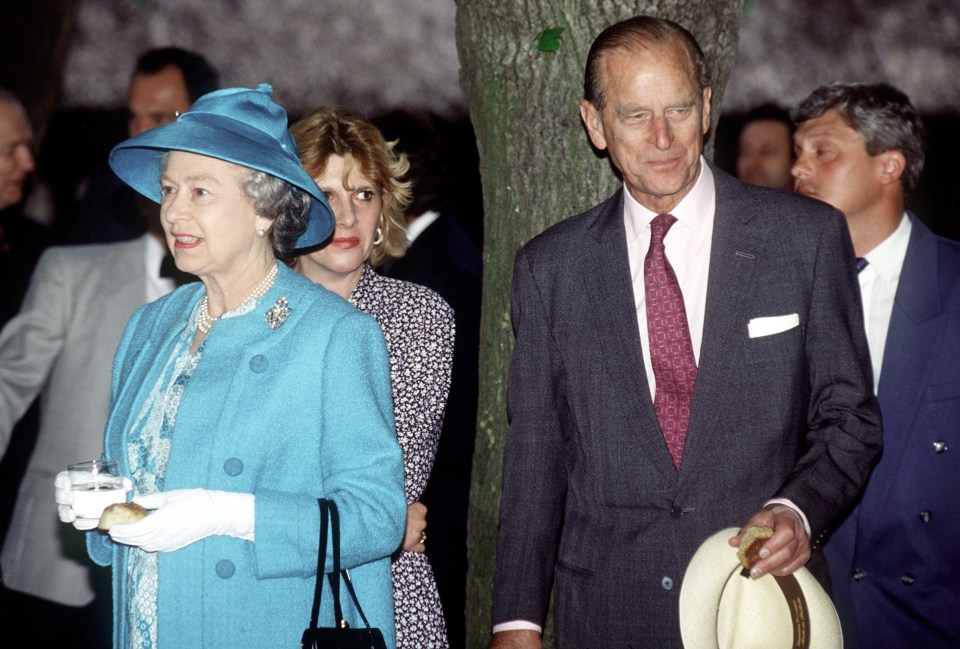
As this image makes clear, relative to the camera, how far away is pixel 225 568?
2.36 meters

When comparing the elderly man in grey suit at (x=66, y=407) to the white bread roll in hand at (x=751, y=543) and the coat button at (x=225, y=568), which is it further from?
the white bread roll in hand at (x=751, y=543)

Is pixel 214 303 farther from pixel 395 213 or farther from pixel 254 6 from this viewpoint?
pixel 254 6

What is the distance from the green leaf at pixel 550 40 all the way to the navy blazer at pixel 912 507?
4.75 feet

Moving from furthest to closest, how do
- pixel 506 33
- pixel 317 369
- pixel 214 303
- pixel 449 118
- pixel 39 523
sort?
pixel 449 118, pixel 39 523, pixel 506 33, pixel 214 303, pixel 317 369

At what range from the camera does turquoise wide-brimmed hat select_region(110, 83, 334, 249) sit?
7.97 feet

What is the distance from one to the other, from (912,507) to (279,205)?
2263 mm

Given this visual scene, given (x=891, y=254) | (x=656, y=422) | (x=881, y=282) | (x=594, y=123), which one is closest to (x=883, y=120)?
(x=891, y=254)

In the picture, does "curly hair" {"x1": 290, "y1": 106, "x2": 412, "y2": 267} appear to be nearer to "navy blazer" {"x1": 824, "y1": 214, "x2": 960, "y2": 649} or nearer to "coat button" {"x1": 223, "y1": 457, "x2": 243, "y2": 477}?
"coat button" {"x1": 223, "y1": 457, "x2": 243, "y2": 477}

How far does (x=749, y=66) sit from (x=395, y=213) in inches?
119

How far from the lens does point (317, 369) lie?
96.0 inches

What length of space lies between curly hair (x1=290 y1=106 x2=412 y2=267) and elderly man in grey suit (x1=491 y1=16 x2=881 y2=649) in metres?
0.78

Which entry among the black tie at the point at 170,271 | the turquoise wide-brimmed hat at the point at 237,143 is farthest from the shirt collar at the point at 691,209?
the black tie at the point at 170,271

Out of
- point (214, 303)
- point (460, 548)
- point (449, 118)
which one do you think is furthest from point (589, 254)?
point (449, 118)

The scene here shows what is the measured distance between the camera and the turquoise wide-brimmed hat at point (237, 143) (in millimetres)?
2430
